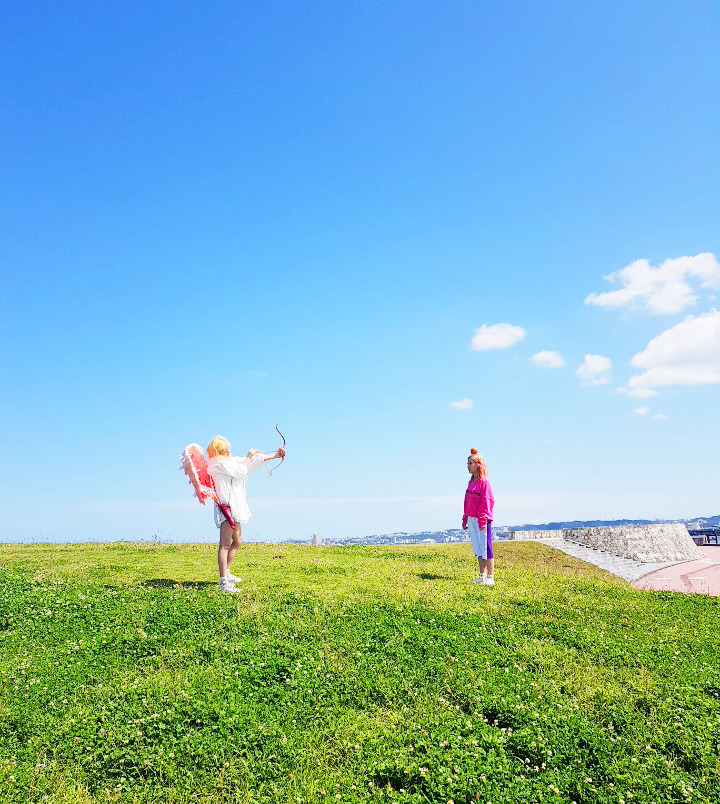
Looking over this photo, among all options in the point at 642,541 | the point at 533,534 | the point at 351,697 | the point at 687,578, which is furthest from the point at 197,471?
the point at 533,534

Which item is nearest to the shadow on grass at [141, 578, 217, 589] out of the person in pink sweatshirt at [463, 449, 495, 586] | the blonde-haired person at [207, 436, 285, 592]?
the blonde-haired person at [207, 436, 285, 592]

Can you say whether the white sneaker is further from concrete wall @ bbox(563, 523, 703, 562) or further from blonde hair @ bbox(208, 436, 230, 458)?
concrete wall @ bbox(563, 523, 703, 562)

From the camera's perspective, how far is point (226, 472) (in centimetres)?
1342

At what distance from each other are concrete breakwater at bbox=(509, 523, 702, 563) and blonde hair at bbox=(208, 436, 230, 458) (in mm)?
22308

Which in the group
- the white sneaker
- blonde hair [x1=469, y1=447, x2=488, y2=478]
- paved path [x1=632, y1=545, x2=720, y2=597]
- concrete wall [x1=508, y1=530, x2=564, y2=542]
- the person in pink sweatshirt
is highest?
blonde hair [x1=469, y1=447, x2=488, y2=478]

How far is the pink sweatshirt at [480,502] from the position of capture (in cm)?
1584

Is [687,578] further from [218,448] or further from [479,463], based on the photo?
[218,448]

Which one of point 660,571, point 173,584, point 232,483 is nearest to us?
point 232,483

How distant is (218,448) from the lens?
13.9 metres

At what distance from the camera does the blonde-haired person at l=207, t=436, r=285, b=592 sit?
13.3 metres

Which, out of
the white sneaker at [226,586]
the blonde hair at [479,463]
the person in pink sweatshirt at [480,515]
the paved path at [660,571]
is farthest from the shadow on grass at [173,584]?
the paved path at [660,571]

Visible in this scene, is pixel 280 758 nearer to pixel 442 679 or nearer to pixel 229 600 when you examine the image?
pixel 442 679

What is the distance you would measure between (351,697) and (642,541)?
26.1m

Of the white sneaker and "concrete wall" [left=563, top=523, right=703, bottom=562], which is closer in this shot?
the white sneaker
